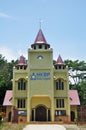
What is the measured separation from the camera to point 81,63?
5459 cm

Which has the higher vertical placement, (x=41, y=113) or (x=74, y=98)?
(x=74, y=98)

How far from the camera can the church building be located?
3681 cm

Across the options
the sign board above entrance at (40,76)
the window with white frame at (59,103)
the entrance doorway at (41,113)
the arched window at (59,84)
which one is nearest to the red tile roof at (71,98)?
the window with white frame at (59,103)

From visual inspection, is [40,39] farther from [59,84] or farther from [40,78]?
[59,84]

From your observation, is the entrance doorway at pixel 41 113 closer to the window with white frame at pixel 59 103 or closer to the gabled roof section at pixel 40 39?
the window with white frame at pixel 59 103

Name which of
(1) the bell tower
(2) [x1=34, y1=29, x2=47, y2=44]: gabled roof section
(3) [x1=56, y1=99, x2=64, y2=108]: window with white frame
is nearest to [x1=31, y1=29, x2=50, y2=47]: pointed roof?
(2) [x1=34, y1=29, x2=47, y2=44]: gabled roof section

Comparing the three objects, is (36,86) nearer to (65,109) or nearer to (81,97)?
(65,109)

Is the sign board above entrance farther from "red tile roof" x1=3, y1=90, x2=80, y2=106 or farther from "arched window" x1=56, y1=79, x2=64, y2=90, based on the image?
"red tile roof" x1=3, y1=90, x2=80, y2=106

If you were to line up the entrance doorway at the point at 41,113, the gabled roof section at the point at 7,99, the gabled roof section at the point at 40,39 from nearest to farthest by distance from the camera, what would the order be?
the entrance doorway at the point at 41,113
the gabled roof section at the point at 7,99
the gabled roof section at the point at 40,39

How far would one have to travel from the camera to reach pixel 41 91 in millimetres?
36688

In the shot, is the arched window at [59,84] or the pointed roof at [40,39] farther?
the pointed roof at [40,39]

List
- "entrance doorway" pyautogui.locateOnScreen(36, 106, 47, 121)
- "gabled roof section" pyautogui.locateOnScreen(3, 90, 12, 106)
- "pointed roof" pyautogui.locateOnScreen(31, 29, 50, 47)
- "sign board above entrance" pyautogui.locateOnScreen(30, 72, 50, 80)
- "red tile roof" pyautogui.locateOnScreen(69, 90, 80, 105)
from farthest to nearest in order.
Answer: "pointed roof" pyautogui.locateOnScreen(31, 29, 50, 47)
"red tile roof" pyautogui.locateOnScreen(69, 90, 80, 105)
"gabled roof section" pyautogui.locateOnScreen(3, 90, 12, 106)
"entrance doorway" pyautogui.locateOnScreen(36, 106, 47, 121)
"sign board above entrance" pyautogui.locateOnScreen(30, 72, 50, 80)

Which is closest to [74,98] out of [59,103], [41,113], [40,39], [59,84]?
[59,103]

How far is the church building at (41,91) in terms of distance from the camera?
36.8m
